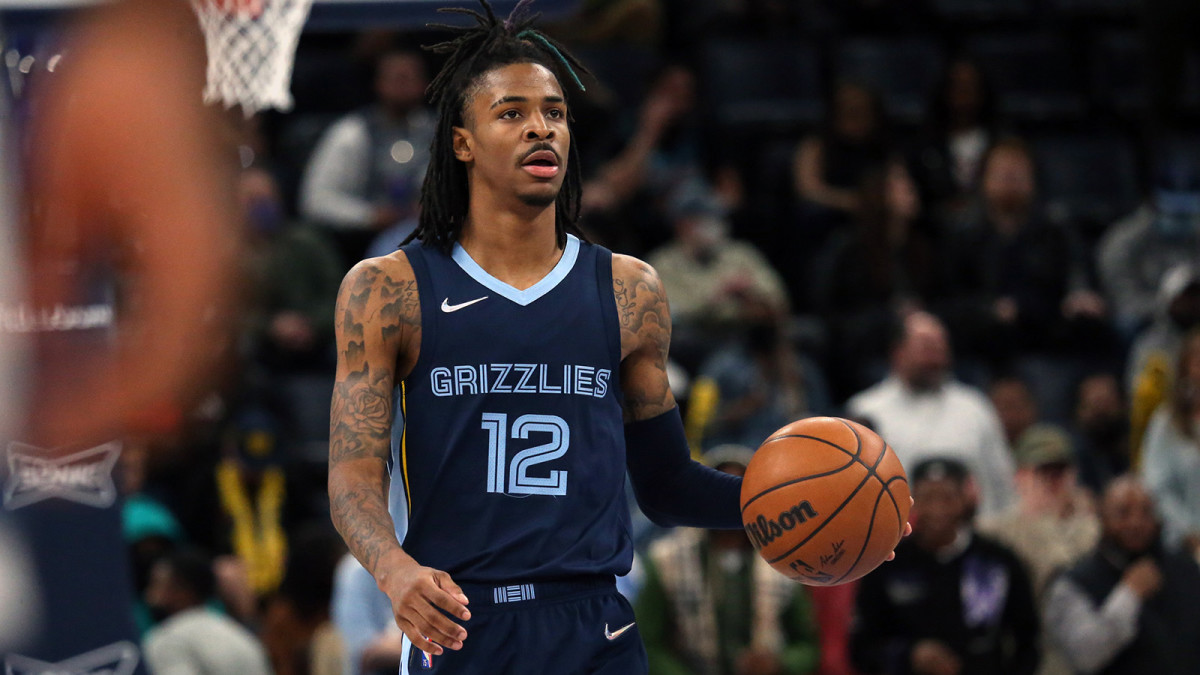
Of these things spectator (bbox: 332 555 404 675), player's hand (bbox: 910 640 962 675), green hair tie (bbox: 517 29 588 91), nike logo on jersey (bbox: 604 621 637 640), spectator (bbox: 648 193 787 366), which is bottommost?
player's hand (bbox: 910 640 962 675)

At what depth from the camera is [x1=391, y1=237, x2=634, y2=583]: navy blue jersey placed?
3529mm

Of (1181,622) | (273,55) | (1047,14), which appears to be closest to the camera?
(273,55)

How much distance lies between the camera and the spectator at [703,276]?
8.77 metres

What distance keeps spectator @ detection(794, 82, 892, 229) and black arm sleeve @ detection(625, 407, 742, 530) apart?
5934 mm

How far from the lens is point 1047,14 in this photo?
38.9 feet

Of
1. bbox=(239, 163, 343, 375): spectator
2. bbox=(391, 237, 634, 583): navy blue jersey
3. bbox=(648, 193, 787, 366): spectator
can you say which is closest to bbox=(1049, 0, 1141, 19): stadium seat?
bbox=(648, 193, 787, 366): spectator

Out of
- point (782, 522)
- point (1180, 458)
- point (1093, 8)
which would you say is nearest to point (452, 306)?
point (782, 522)

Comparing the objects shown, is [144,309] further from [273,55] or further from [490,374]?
[490,374]

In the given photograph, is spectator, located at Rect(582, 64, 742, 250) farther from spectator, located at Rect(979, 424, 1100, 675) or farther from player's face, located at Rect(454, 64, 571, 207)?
player's face, located at Rect(454, 64, 571, 207)

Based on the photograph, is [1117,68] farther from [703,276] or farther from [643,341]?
[643,341]

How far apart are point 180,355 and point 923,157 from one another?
20.6 ft

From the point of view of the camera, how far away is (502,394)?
3559 mm

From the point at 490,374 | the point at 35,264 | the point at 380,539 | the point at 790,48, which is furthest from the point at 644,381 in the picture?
the point at 790,48

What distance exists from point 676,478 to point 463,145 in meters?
0.94
